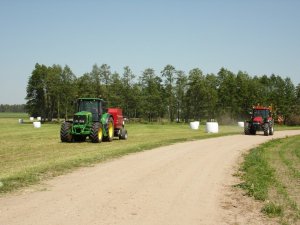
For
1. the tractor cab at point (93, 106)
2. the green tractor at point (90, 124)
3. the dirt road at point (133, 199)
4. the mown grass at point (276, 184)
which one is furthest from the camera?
the tractor cab at point (93, 106)

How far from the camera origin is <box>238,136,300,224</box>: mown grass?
793cm

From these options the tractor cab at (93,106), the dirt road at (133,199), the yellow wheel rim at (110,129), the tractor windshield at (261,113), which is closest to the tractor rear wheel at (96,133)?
the tractor cab at (93,106)

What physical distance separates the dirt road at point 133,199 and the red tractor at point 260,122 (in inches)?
821

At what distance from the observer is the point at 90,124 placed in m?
24.5

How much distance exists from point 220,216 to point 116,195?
8.32 ft

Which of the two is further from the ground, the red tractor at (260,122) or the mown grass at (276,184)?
the red tractor at (260,122)

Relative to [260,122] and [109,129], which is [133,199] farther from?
[260,122]

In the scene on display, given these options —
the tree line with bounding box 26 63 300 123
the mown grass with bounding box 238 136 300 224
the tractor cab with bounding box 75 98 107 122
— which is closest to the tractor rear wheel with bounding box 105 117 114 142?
the tractor cab with bounding box 75 98 107 122

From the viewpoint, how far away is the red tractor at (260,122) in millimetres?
33906

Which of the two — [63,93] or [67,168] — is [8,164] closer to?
[67,168]

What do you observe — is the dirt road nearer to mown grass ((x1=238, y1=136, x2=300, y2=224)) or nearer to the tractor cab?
mown grass ((x1=238, y1=136, x2=300, y2=224))

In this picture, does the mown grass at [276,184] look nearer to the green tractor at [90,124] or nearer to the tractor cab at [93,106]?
the green tractor at [90,124]

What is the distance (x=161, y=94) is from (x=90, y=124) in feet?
236

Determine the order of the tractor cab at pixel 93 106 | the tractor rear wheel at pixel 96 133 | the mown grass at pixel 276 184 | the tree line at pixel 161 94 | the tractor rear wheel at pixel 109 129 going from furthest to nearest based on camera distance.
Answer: the tree line at pixel 161 94 → the tractor rear wheel at pixel 109 129 → the tractor cab at pixel 93 106 → the tractor rear wheel at pixel 96 133 → the mown grass at pixel 276 184
